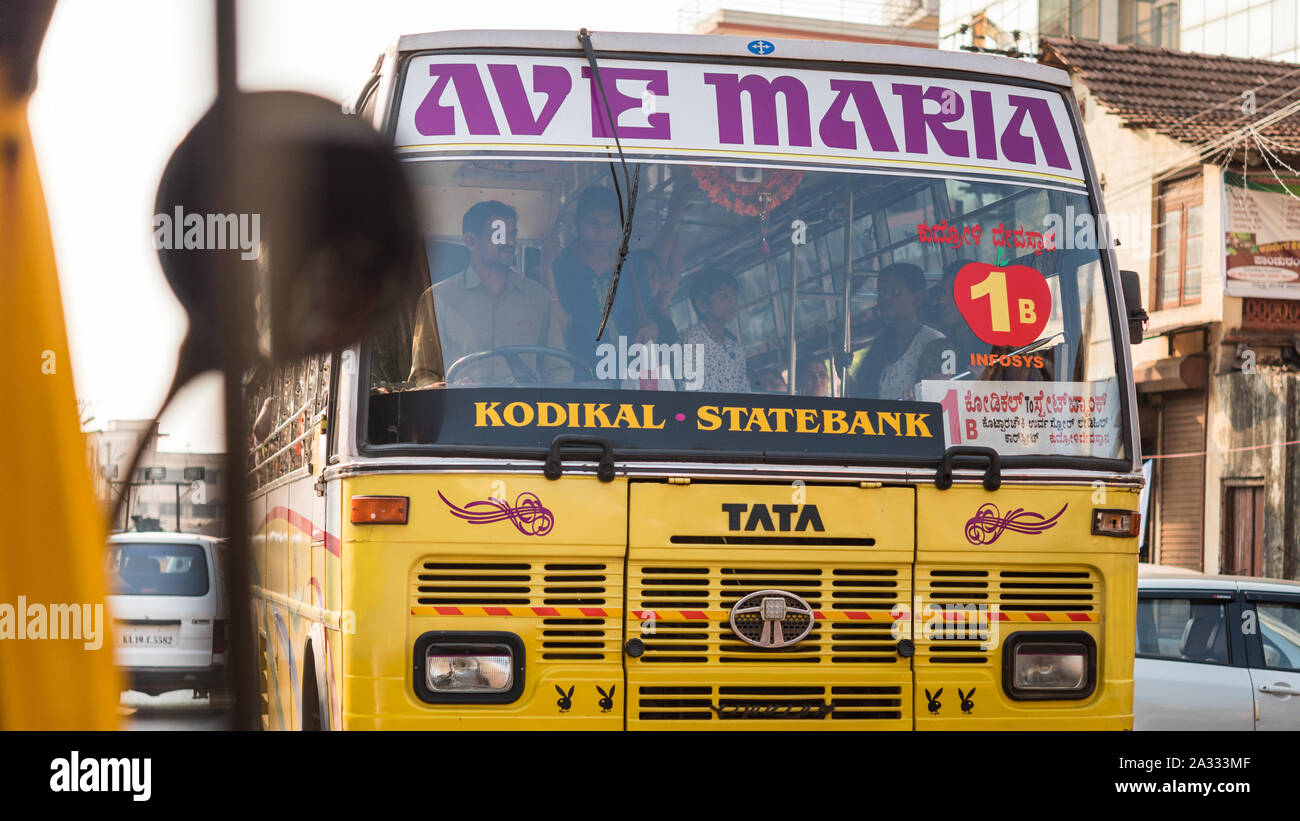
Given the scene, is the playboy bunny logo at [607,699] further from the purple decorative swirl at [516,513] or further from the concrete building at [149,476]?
the concrete building at [149,476]

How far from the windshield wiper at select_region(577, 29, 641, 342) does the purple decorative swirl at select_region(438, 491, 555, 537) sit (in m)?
0.60

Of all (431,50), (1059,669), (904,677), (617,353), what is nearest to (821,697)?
(904,677)

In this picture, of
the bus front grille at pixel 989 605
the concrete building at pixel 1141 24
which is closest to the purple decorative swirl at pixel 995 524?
the bus front grille at pixel 989 605

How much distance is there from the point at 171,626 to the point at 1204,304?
22575 millimetres

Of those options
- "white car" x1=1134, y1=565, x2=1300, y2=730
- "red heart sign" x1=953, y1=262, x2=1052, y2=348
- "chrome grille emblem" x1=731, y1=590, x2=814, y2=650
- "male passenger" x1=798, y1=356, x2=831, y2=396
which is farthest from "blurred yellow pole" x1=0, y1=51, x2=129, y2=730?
"white car" x1=1134, y1=565, x2=1300, y2=730

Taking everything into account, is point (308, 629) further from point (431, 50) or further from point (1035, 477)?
point (1035, 477)

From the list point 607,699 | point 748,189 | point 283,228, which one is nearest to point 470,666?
point 607,699

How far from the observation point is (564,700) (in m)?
4.60

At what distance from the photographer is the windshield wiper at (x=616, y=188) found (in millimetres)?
4801

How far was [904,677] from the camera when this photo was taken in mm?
4828

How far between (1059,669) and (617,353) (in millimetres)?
1893

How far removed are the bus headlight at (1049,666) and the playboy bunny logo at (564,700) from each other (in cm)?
150

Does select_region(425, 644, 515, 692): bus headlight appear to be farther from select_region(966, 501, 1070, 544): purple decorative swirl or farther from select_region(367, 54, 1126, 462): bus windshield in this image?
select_region(966, 501, 1070, 544): purple decorative swirl

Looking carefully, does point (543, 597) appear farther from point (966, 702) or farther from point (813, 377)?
point (966, 702)
